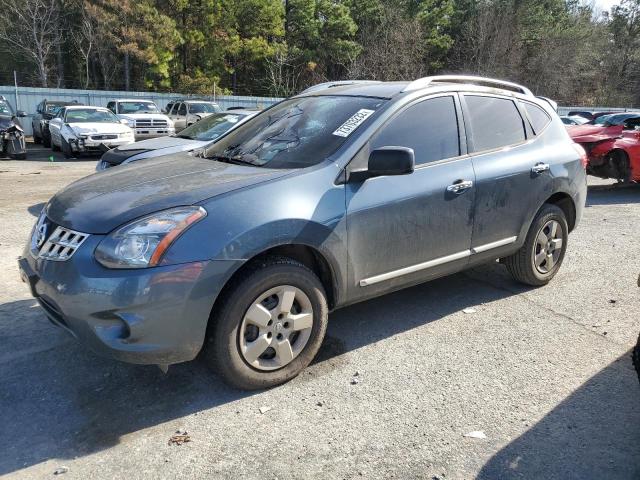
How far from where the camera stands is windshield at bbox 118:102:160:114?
18.9m

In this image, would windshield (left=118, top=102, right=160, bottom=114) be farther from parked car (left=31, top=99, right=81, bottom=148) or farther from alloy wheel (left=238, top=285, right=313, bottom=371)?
alloy wheel (left=238, top=285, right=313, bottom=371)

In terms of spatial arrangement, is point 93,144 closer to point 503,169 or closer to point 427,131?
point 427,131

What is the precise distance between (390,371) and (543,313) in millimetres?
1719

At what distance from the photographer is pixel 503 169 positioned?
4.24m

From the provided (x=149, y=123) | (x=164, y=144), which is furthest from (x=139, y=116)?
(x=164, y=144)

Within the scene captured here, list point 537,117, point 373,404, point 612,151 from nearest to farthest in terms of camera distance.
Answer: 1. point 373,404
2. point 537,117
3. point 612,151

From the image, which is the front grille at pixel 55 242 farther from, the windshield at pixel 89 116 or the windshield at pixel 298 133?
the windshield at pixel 89 116

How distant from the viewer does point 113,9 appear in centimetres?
2750

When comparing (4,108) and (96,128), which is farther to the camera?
(4,108)

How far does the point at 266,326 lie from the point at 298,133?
1460 mm

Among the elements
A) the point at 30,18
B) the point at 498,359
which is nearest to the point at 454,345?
the point at 498,359

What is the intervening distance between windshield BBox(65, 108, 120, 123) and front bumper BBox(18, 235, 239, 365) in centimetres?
1399

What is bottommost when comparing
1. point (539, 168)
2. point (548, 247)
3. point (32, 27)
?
point (548, 247)

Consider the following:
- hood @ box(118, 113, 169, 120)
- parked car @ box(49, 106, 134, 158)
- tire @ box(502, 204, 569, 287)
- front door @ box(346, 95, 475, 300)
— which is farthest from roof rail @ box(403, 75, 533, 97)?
A: hood @ box(118, 113, 169, 120)
